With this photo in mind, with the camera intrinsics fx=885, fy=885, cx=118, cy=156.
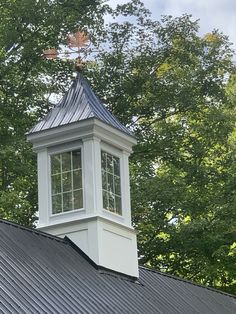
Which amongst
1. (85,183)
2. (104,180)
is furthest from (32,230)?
(104,180)

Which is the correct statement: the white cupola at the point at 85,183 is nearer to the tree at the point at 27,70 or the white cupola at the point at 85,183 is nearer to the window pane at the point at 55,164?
the window pane at the point at 55,164

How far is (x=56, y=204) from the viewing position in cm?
1595

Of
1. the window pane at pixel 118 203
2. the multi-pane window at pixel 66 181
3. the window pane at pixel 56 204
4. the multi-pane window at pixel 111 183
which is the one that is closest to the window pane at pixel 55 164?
the multi-pane window at pixel 66 181

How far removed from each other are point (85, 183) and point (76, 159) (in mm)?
498

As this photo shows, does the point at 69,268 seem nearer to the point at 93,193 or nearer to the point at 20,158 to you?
the point at 93,193

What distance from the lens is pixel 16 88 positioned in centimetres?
2756

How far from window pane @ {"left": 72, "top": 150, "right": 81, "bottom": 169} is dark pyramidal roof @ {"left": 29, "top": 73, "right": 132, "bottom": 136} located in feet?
1.93

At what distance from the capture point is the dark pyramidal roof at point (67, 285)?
37.9 ft

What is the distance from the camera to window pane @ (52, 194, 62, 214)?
15889 millimetres

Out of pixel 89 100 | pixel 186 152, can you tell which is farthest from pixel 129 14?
pixel 89 100

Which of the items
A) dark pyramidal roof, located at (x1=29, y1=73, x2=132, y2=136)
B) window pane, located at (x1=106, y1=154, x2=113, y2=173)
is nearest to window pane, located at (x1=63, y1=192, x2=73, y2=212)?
window pane, located at (x1=106, y1=154, x2=113, y2=173)

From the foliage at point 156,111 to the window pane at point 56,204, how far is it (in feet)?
29.3

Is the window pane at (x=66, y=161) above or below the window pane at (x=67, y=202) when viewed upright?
above

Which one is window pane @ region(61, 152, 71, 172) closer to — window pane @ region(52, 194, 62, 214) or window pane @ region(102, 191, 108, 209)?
window pane @ region(52, 194, 62, 214)
